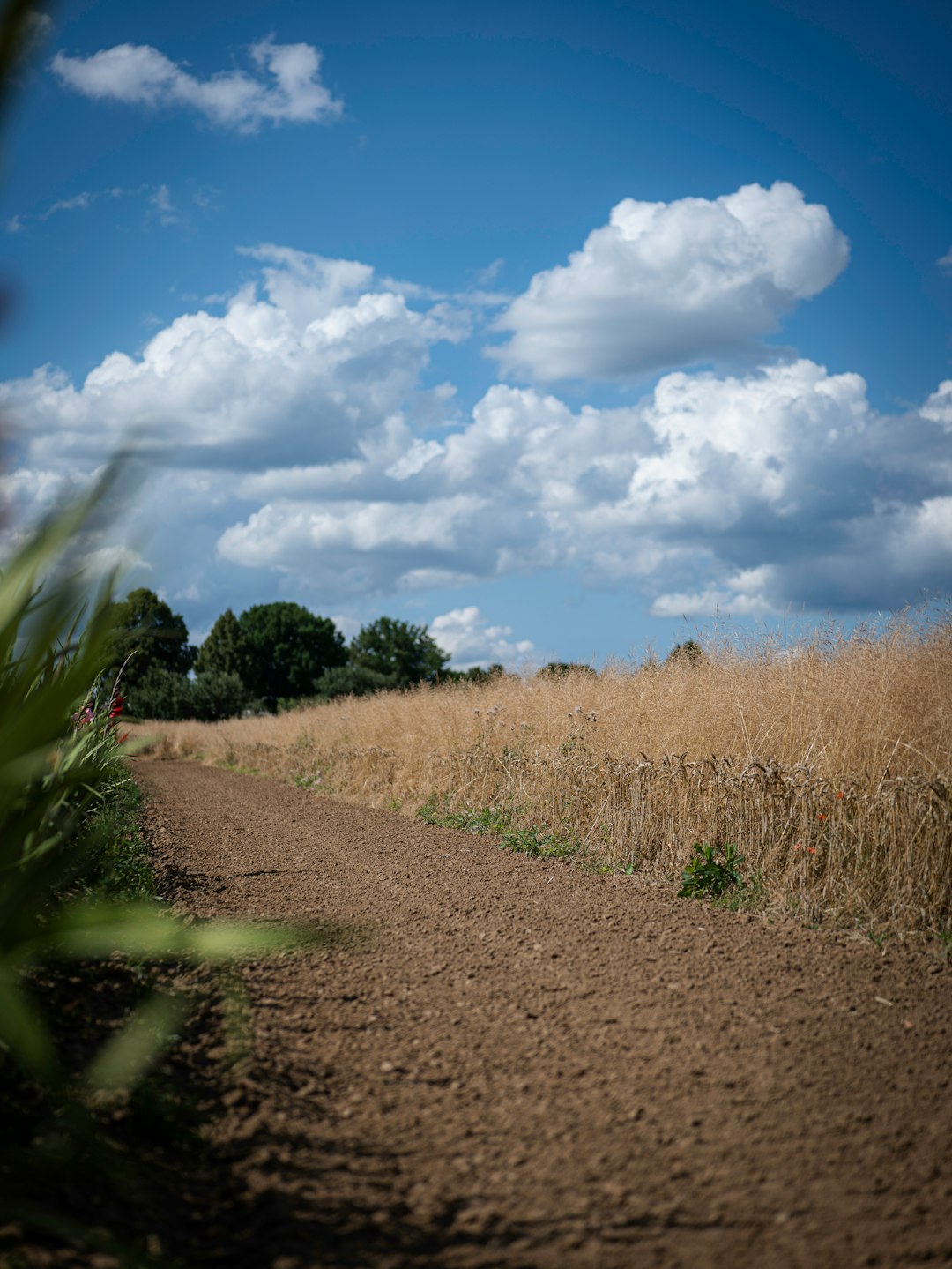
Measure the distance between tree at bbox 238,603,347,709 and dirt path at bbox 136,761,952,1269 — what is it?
144 ft

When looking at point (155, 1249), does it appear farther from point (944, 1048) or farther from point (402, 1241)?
point (944, 1048)

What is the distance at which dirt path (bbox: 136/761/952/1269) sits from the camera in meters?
→ 2.19

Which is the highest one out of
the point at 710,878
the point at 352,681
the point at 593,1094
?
the point at 352,681

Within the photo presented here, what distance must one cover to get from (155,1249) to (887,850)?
176 inches

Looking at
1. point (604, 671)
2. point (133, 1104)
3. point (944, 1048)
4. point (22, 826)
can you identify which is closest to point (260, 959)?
point (133, 1104)

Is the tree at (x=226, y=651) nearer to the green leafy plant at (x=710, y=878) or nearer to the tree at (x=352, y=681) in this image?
the tree at (x=352, y=681)

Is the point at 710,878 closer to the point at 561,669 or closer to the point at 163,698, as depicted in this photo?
the point at 561,669

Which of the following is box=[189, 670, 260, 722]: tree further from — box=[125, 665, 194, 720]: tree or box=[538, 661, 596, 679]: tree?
box=[538, 661, 596, 679]: tree

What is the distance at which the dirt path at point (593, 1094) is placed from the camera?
2191mm

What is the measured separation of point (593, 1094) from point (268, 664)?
47364 mm

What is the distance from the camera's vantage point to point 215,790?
43.3ft

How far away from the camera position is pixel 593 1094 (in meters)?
2.94

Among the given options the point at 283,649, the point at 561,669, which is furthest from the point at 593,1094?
the point at 283,649

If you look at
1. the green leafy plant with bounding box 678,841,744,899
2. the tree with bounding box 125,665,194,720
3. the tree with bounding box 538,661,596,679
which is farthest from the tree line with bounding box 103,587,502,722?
the green leafy plant with bounding box 678,841,744,899
